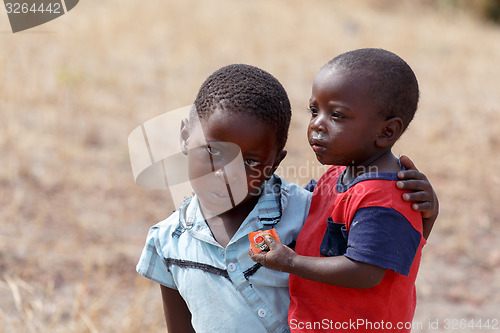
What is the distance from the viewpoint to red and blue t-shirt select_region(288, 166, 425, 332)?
141 cm

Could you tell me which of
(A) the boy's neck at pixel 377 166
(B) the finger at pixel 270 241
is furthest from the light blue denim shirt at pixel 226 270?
(A) the boy's neck at pixel 377 166

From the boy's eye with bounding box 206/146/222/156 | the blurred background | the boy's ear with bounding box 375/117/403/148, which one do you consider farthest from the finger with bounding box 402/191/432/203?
the blurred background

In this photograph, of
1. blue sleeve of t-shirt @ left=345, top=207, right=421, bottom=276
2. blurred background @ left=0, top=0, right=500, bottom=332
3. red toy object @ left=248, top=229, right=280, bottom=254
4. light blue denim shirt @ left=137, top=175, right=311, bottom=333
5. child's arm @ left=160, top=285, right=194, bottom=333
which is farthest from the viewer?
blurred background @ left=0, top=0, right=500, bottom=332

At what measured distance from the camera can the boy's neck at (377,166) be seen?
1.53 m

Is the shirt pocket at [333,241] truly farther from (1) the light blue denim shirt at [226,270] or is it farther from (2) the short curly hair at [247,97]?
(2) the short curly hair at [247,97]

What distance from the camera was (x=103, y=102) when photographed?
5.88 metres

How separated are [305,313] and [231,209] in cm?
34

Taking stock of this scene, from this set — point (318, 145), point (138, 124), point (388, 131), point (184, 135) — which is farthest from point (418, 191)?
point (138, 124)

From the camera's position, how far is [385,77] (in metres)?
1.48

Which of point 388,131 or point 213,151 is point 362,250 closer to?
point 388,131

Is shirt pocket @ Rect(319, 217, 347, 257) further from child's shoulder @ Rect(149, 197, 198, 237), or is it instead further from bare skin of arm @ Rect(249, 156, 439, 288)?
child's shoulder @ Rect(149, 197, 198, 237)

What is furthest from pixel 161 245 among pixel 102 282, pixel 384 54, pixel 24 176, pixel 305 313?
pixel 24 176

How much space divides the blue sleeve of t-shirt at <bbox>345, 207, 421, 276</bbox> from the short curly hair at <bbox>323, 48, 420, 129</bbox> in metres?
0.26

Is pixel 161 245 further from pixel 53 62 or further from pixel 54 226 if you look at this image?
pixel 53 62
